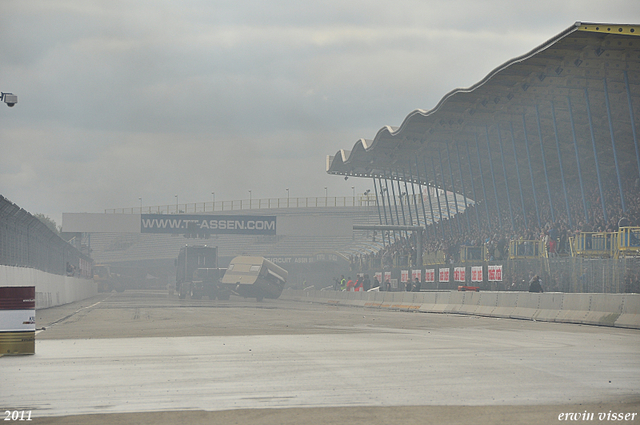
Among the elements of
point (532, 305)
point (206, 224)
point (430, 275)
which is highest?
point (206, 224)

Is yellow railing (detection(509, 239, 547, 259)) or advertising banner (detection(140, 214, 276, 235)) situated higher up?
advertising banner (detection(140, 214, 276, 235))

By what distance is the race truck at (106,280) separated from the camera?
317 feet

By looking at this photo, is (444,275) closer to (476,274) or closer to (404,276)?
(476,274)

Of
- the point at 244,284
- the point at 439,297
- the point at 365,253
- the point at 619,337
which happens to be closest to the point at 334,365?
the point at 619,337

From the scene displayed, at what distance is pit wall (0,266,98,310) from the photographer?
26.7 metres

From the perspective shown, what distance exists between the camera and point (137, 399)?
25.8 feet

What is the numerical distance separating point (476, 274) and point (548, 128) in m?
17.7

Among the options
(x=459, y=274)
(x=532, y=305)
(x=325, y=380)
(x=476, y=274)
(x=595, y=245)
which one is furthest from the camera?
(x=459, y=274)

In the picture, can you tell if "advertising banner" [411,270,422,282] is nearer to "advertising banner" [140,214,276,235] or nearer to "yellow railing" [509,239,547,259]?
"yellow railing" [509,239,547,259]

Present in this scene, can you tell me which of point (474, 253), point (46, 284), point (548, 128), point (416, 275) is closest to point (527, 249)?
point (474, 253)

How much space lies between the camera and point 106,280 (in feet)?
321

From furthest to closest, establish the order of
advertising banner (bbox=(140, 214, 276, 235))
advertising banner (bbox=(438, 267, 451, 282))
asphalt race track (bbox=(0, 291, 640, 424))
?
1. advertising banner (bbox=(140, 214, 276, 235))
2. advertising banner (bbox=(438, 267, 451, 282))
3. asphalt race track (bbox=(0, 291, 640, 424))

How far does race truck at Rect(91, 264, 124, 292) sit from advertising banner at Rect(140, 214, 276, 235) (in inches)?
1227

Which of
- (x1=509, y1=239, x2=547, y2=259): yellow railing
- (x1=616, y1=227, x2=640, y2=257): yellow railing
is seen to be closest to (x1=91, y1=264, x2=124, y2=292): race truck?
(x1=509, y1=239, x2=547, y2=259): yellow railing
